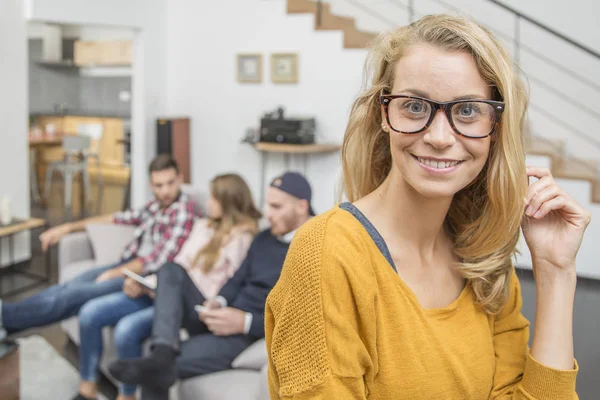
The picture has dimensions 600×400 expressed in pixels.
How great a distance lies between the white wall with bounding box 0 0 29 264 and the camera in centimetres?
581

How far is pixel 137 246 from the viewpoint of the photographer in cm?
424

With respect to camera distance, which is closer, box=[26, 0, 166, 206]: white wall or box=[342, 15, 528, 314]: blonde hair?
box=[342, 15, 528, 314]: blonde hair

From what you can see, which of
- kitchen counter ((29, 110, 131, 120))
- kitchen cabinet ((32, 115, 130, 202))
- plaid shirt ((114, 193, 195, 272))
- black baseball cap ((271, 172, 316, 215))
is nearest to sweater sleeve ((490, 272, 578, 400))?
black baseball cap ((271, 172, 316, 215))

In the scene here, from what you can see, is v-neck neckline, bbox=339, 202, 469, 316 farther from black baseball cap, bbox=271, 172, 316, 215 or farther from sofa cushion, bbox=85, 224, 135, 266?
sofa cushion, bbox=85, 224, 135, 266

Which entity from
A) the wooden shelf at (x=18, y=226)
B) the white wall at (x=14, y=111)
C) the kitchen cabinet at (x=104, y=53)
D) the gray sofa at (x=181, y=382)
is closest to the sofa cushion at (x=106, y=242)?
the gray sofa at (x=181, y=382)

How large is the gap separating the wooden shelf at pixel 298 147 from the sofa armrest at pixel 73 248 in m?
2.57

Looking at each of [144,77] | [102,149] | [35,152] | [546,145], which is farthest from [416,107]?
[102,149]

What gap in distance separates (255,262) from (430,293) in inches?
84.8

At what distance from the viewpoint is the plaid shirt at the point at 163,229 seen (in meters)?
4.04

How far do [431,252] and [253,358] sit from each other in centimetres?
184

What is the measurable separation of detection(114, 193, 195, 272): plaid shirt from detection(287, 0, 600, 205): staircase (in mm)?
1613

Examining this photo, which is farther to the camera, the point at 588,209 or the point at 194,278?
the point at 588,209

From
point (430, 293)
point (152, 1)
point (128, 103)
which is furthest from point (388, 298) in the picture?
point (128, 103)

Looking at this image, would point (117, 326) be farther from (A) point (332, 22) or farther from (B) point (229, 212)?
(A) point (332, 22)
